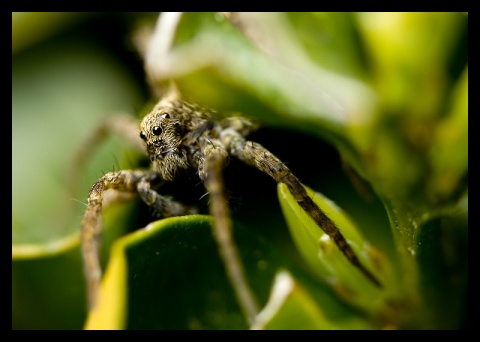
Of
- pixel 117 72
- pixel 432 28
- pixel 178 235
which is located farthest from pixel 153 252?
pixel 117 72

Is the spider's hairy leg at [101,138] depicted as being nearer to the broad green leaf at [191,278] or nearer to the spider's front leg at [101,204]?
the spider's front leg at [101,204]

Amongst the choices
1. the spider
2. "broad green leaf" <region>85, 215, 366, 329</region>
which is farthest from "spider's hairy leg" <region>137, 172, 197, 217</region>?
"broad green leaf" <region>85, 215, 366, 329</region>

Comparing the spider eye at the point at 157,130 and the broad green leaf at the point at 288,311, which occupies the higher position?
the spider eye at the point at 157,130

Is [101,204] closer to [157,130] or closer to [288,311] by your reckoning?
[157,130]

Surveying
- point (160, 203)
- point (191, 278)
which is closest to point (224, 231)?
point (191, 278)

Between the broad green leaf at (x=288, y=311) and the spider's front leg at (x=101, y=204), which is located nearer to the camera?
the broad green leaf at (x=288, y=311)

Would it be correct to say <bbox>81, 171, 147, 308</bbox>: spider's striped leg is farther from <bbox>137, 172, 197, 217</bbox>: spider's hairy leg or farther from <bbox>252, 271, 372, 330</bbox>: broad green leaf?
<bbox>252, 271, 372, 330</bbox>: broad green leaf

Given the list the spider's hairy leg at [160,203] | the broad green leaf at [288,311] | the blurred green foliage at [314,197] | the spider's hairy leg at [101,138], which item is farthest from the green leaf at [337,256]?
the spider's hairy leg at [101,138]
